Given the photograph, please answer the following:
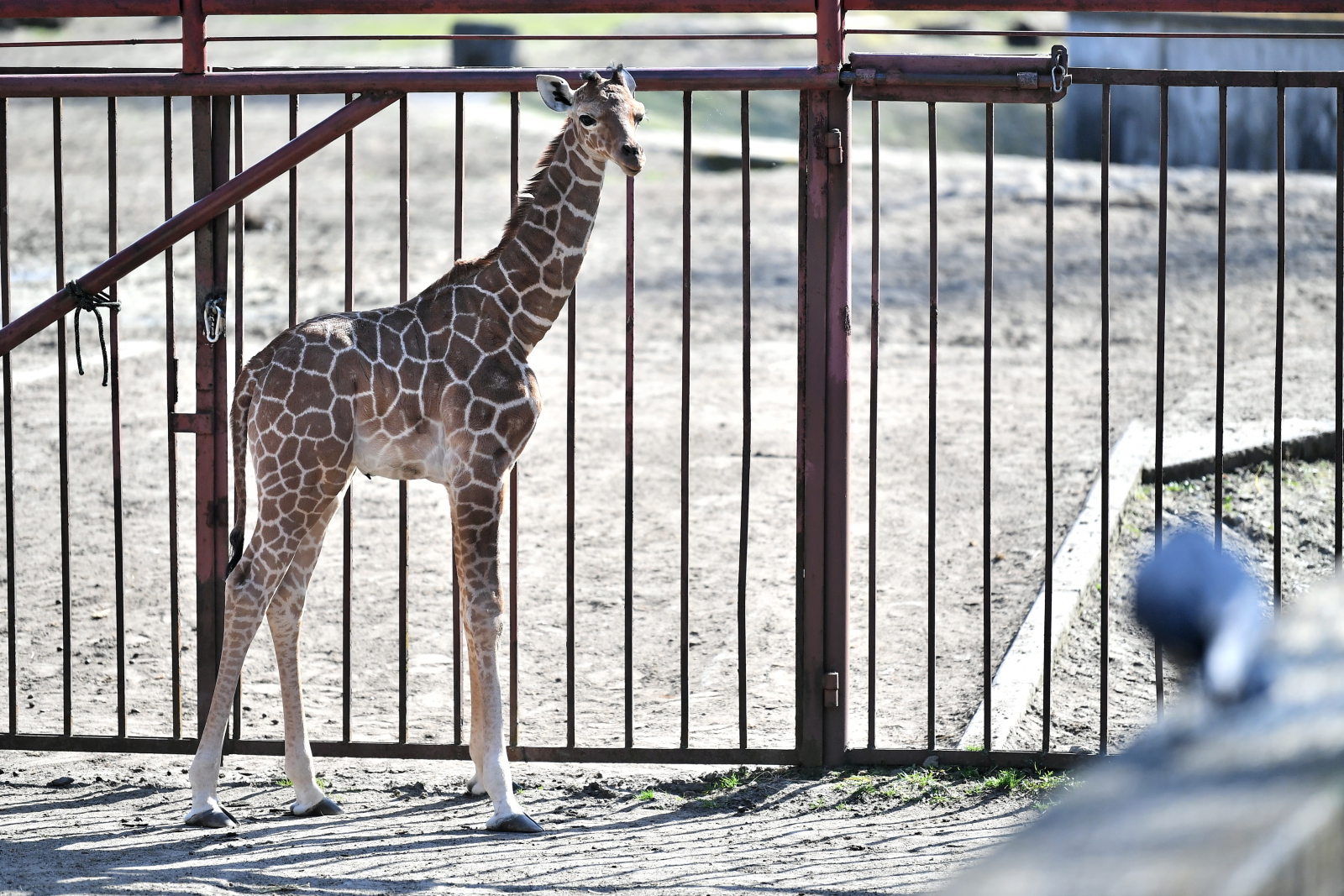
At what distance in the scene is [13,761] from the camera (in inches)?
216

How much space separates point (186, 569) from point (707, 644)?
9.48 feet

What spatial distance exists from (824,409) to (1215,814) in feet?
13.2

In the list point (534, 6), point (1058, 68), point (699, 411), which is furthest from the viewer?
point (699, 411)

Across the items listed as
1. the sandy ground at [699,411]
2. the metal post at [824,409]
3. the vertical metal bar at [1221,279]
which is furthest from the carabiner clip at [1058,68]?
the sandy ground at [699,411]

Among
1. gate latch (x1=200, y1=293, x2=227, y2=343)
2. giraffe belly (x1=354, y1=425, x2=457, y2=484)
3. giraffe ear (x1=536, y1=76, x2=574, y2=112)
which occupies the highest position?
giraffe ear (x1=536, y1=76, x2=574, y2=112)

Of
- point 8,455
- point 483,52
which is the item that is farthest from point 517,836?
point 483,52

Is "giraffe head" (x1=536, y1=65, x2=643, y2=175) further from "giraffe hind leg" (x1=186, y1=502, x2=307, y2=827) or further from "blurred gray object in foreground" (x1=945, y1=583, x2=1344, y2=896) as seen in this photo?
"blurred gray object in foreground" (x1=945, y1=583, x2=1344, y2=896)

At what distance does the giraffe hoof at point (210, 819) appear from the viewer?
15.9 ft

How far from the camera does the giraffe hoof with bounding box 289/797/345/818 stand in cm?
500

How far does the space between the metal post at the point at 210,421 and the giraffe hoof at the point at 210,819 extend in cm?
48

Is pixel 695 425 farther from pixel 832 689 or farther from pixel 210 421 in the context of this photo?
pixel 210 421

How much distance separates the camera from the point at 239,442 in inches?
192

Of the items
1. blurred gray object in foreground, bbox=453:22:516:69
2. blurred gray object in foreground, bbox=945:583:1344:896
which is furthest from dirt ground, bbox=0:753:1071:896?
blurred gray object in foreground, bbox=453:22:516:69

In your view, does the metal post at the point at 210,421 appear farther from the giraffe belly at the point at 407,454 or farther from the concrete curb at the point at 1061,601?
the concrete curb at the point at 1061,601
